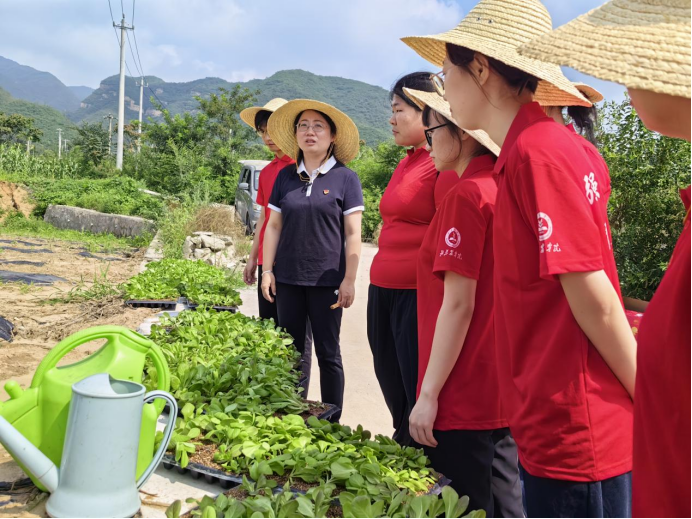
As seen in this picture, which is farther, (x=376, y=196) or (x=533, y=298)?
(x=376, y=196)

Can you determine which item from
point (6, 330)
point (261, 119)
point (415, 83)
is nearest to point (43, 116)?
point (6, 330)

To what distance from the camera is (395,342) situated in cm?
255

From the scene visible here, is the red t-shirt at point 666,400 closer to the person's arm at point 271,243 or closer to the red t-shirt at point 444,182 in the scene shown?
the red t-shirt at point 444,182

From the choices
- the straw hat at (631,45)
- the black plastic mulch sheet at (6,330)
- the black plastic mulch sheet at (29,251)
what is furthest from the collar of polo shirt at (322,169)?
the black plastic mulch sheet at (29,251)

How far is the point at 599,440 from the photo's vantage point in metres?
1.18

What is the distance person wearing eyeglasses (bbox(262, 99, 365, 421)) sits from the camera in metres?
3.33

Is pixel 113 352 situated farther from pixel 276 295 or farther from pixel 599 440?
pixel 276 295

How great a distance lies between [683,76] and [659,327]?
34cm

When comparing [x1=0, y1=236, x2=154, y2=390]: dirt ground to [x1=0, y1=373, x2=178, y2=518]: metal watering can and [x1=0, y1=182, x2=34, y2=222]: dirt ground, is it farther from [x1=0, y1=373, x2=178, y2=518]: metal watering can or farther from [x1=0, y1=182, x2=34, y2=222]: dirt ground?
Answer: [x1=0, y1=182, x2=34, y2=222]: dirt ground

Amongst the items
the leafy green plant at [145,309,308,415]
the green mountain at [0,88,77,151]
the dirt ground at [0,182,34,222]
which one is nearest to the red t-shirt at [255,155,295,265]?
the leafy green plant at [145,309,308,415]

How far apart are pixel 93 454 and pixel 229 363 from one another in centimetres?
123

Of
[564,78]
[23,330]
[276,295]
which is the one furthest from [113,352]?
[23,330]

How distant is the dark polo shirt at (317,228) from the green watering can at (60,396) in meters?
1.81

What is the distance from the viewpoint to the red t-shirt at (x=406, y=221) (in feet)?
8.39
